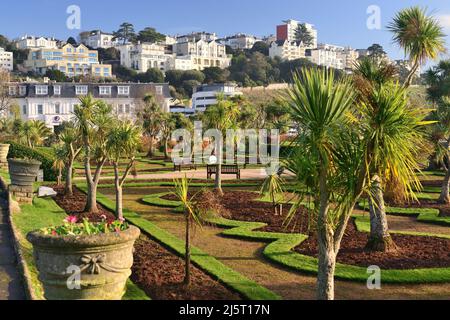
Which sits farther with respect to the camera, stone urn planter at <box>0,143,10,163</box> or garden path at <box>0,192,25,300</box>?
stone urn planter at <box>0,143,10,163</box>

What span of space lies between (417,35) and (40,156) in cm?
2206

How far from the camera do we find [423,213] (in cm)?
1916

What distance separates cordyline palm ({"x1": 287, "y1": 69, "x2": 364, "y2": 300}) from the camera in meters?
8.18

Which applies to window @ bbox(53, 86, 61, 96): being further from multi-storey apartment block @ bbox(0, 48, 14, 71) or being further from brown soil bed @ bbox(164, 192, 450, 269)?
multi-storey apartment block @ bbox(0, 48, 14, 71)

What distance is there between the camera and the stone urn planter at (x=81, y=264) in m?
7.78

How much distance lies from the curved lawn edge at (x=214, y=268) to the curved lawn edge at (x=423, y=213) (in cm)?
683

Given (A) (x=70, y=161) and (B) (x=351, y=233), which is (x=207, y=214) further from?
(A) (x=70, y=161)

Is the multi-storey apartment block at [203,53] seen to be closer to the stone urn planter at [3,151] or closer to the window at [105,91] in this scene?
the window at [105,91]

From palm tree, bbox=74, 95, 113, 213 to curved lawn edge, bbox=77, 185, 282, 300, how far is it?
2358 mm

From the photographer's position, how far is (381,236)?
1380 centimetres

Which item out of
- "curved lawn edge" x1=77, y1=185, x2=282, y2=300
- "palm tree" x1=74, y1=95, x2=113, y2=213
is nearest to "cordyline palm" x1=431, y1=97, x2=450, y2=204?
"curved lawn edge" x1=77, y1=185, x2=282, y2=300

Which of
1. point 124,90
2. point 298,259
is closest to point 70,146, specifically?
point 298,259

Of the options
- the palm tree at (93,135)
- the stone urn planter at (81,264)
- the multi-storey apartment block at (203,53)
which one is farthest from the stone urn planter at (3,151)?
the multi-storey apartment block at (203,53)
